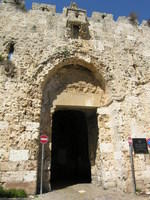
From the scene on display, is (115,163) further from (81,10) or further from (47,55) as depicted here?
(81,10)

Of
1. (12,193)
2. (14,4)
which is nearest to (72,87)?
→ (12,193)

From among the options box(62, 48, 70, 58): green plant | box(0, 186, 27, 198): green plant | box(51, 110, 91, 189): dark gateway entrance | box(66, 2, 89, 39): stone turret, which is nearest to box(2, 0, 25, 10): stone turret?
box(66, 2, 89, 39): stone turret

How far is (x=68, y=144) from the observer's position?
1116cm

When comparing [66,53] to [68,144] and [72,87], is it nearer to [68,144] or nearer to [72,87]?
[72,87]

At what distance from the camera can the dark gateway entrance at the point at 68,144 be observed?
9.79m

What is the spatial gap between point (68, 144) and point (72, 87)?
5.74 metres

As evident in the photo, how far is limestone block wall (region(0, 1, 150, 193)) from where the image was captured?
16.5 ft

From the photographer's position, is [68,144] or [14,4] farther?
[68,144]

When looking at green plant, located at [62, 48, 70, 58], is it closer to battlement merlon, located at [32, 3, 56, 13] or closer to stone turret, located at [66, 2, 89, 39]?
stone turret, located at [66, 2, 89, 39]

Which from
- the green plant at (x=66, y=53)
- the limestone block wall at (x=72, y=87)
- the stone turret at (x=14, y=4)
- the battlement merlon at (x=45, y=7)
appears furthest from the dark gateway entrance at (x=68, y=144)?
the stone turret at (x=14, y=4)

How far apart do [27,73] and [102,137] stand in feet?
11.5

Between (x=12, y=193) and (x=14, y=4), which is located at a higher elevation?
(x=14, y=4)

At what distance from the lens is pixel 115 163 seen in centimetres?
573

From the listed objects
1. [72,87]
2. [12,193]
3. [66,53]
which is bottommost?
[12,193]
